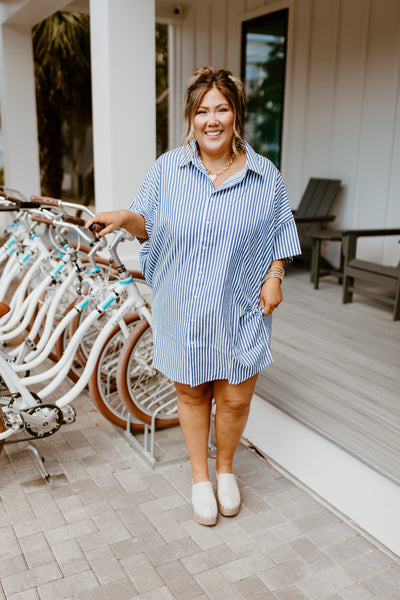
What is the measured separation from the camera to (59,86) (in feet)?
35.5

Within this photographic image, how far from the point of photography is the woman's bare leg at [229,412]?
7.23 ft

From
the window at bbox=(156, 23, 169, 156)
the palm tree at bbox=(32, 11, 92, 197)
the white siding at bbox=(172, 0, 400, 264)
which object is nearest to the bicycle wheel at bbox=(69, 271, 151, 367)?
the white siding at bbox=(172, 0, 400, 264)

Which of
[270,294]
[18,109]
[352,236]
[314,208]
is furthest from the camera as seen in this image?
[18,109]

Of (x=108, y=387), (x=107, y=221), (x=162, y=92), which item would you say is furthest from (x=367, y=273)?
(x=162, y=92)

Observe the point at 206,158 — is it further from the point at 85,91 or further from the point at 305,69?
the point at 85,91

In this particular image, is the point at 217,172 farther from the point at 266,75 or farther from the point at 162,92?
the point at 162,92

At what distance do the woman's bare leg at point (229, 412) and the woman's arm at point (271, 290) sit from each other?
0.31m

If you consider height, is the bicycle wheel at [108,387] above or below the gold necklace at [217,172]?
below

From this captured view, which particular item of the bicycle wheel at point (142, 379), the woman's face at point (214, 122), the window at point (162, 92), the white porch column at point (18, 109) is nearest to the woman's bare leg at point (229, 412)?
the bicycle wheel at point (142, 379)

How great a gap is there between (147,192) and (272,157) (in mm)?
4371

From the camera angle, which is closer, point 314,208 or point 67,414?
point 67,414

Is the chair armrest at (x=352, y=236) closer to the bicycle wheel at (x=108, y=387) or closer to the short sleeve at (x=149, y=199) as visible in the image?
the bicycle wheel at (x=108, y=387)

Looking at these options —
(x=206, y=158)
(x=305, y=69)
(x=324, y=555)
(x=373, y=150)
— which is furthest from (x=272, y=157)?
(x=324, y=555)

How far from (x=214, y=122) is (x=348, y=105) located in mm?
3632
